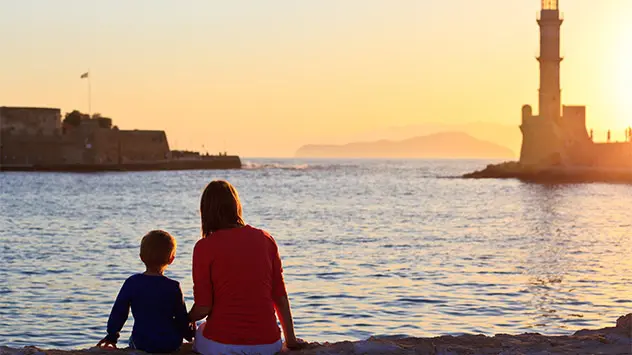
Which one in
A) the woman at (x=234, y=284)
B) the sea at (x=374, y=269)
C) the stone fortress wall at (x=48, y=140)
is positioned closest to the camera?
the woman at (x=234, y=284)

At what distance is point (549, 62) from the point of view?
72.4 meters

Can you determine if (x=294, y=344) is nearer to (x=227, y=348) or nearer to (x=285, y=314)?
(x=285, y=314)

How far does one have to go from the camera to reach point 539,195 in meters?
55.5

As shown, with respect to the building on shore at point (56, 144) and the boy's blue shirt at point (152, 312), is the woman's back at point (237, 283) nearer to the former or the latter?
the boy's blue shirt at point (152, 312)

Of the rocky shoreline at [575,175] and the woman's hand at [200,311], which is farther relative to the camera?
the rocky shoreline at [575,175]

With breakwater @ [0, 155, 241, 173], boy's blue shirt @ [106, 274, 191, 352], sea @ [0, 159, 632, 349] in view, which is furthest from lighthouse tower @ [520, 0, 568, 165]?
boy's blue shirt @ [106, 274, 191, 352]

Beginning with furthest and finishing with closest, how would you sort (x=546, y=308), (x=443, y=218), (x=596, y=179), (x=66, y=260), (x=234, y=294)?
1. (x=596, y=179)
2. (x=443, y=218)
3. (x=66, y=260)
4. (x=546, y=308)
5. (x=234, y=294)

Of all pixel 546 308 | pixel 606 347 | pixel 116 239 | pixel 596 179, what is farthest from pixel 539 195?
pixel 606 347

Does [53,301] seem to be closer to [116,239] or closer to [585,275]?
[585,275]

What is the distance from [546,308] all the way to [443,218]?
21.8 m

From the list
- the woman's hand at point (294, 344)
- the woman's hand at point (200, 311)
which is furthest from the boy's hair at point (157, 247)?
the woman's hand at point (294, 344)

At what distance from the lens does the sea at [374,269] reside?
12.0 metres

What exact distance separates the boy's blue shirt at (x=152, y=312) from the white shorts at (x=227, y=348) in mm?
196

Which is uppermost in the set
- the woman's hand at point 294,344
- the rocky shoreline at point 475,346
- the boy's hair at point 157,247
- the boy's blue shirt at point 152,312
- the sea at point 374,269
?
the boy's hair at point 157,247
